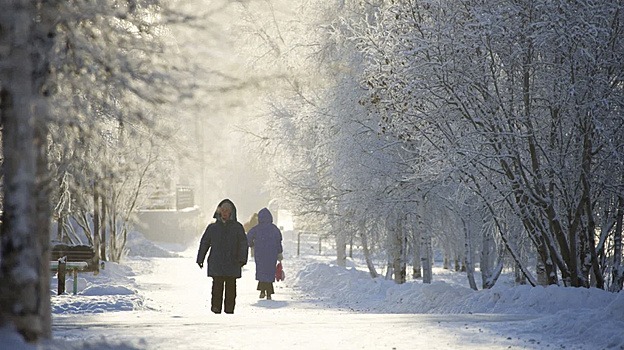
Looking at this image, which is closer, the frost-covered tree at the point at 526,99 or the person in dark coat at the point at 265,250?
the frost-covered tree at the point at 526,99

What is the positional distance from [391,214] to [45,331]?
55.7ft

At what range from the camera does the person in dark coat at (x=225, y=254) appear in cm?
1291

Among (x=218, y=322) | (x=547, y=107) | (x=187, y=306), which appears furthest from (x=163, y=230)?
(x=218, y=322)

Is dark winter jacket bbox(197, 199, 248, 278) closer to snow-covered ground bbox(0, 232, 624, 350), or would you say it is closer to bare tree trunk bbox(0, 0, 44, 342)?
snow-covered ground bbox(0, 232, 624, 350)

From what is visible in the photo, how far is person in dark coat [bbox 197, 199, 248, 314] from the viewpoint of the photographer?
508 inches

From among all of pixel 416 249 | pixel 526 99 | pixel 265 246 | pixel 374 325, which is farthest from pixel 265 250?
pixel 374 325

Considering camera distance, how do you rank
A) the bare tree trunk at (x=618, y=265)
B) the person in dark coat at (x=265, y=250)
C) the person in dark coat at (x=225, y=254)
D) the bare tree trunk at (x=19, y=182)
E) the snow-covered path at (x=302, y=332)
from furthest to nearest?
the person in dark coat at (x=265, y=250) < the bare tree trunk at (x=618, y=265) < the person in dark coat at (x=225, y=254) < the snow-covered path at (x=302, y=332) < the bare tree trunk at (x=19, y=182)

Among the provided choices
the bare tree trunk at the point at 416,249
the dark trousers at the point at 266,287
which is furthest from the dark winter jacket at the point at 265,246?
the bare tree trunk at the point at 416,249

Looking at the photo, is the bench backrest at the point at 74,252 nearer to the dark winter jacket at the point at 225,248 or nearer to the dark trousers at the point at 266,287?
the dark trousers at the point at 266,287

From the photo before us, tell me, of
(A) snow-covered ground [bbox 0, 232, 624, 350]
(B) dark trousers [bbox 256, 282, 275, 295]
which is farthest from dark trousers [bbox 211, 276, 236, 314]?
(B) dark trousers [bbox 256, 282, 275, 295]

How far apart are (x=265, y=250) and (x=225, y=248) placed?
6.57 meters

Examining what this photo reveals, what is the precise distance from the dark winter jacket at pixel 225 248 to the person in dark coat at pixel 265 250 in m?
5.95

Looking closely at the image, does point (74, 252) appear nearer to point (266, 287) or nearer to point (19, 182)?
point (266, 287)

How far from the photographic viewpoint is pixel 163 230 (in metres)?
52.7
